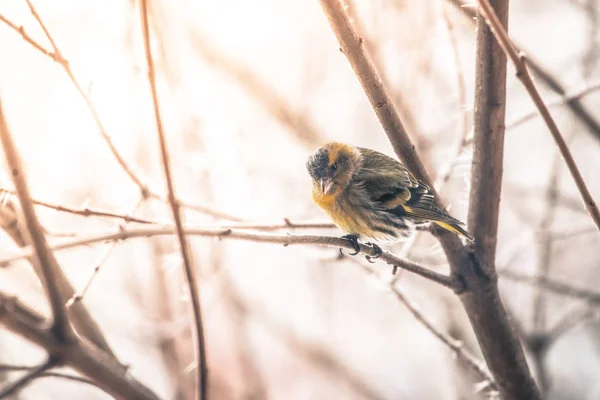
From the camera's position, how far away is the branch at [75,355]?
41.6 inches

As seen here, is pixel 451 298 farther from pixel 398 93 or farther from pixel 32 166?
pixel 32 166

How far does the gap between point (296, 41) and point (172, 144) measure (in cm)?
217

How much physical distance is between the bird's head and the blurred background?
0.29 m

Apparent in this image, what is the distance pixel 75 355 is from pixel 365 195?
87.1 inches

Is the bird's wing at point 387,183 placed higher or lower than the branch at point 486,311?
higher

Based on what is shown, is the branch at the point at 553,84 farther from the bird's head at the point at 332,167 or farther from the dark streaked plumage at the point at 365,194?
the bird's head at the point at 332,167

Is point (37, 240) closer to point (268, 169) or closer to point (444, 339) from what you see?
point (444, 339)

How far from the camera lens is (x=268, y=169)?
445cm

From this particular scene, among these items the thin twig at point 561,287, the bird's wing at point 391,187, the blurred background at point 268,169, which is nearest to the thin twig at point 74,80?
Answer: the blurred background at point 268,169

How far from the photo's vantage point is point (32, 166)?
335 centimetres

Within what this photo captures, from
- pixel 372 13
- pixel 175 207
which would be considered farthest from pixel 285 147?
pixel 175 207

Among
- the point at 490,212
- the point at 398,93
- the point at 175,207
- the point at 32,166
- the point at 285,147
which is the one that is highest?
the point at 285,147

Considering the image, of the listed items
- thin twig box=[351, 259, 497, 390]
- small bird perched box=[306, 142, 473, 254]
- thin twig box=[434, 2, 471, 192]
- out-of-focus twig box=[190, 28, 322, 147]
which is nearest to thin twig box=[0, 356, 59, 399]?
thin twig box=[351, 259, 497, 390]

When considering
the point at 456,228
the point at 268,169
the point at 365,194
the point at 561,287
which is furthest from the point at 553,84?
the point at 268,169
